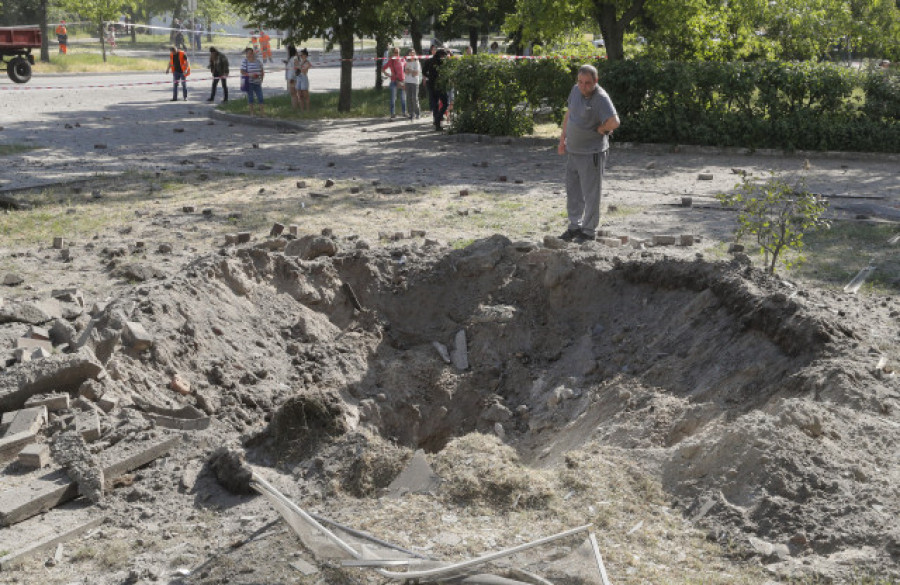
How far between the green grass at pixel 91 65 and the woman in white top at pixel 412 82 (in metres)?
18.5

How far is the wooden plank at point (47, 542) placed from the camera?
467 centimetres

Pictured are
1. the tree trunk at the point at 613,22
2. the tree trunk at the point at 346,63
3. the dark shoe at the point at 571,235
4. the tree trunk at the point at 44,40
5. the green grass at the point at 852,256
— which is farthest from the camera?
the tree trunk at the point at 44,40

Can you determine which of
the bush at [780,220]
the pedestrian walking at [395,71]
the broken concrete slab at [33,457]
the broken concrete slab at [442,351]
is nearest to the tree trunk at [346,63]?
the pedestrian walking at [395,71]

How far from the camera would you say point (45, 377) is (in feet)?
20.4

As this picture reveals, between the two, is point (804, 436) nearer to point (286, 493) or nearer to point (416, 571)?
point (416, 571)

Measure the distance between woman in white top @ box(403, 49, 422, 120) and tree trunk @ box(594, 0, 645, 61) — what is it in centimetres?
468

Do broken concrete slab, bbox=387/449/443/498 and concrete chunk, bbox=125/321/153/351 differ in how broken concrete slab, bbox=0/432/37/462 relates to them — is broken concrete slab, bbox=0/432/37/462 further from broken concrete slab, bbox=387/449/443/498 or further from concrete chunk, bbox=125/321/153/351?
broken concrete slab, bbox=387/449/443/498

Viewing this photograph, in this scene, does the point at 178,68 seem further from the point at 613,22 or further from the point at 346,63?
the point at 613,22

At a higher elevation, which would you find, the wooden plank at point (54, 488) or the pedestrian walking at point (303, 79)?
the pedestrian walking at point (303, 79)

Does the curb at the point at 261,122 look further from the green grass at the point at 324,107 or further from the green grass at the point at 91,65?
the green grass at the point at 91,65

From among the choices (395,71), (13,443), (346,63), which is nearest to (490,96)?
(395,71)

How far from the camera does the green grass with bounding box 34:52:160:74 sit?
36.5 meters

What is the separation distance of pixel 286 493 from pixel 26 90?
26115 mm

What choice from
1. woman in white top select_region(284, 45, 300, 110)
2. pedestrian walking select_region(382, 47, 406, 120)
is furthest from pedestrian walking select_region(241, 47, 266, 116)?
pedestrian walking select_region(382, 47, 406, 120)
